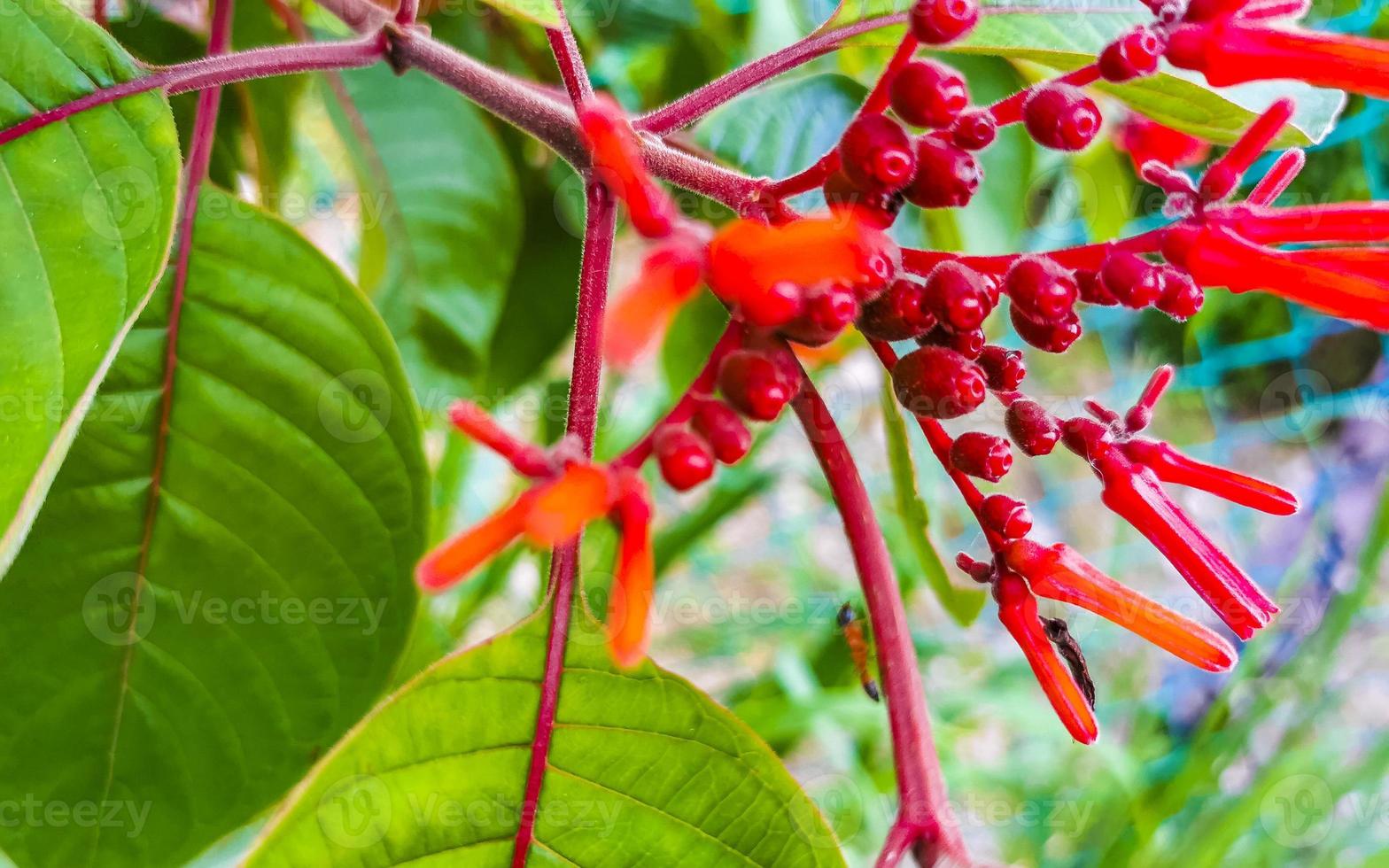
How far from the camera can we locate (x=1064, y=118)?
0.37 metres

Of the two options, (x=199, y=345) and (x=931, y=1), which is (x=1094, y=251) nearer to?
(x=931, y=1)

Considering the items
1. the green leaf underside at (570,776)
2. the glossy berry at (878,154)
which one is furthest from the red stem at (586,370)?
the glossy berry at (878,154)

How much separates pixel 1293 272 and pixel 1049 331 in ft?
0.27

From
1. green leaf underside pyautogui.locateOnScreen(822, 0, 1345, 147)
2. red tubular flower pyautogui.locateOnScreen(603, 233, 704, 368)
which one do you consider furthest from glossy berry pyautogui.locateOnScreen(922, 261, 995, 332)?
green leaf underside pyautogui.locateOnScreen(822, 0, 1345, 147)

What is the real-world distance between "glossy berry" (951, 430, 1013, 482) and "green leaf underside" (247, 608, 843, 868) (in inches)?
6.4

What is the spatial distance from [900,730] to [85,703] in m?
0.46

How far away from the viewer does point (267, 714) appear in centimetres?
62

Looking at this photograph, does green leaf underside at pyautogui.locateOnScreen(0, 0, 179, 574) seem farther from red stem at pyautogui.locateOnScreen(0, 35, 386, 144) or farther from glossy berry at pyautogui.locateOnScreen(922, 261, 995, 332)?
glossy berry at pyautogui.locateOnScreen(922, 261, 995, 332)

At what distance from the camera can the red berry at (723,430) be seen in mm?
350

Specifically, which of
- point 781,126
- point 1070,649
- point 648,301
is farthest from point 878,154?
point 781,126

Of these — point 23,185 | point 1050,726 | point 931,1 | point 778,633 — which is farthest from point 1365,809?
point 23,185

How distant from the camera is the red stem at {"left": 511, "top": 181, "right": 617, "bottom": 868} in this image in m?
0.41

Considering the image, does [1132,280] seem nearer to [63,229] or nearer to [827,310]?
[827,310]

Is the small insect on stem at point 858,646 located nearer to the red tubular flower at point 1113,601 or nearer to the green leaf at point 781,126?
the red tubular flower at point 1113,601
